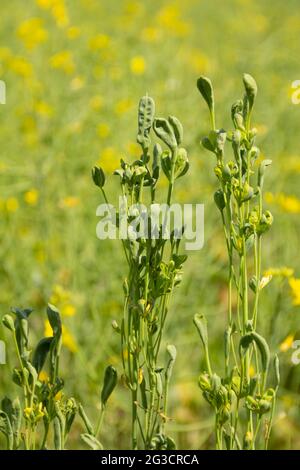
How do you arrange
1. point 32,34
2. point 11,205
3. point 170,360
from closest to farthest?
point 170,360 < point 11,205 < point 32,34

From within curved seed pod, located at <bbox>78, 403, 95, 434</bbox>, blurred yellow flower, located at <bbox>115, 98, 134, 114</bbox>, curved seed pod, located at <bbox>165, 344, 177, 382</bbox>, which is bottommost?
curved seed pod, located at <bbox>78, 403, 95, 434</bbox>

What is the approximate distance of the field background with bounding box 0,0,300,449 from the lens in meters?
2.23

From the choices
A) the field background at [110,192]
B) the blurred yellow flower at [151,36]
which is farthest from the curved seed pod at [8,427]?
the blurred yellow flower at [151,36]

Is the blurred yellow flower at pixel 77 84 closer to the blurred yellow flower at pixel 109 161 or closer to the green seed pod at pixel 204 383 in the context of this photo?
the blurred yellow flower at pixel 109 161

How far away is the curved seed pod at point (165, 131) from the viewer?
111 cm

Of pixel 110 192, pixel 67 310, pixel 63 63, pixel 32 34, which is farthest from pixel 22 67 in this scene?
pixel 67 310

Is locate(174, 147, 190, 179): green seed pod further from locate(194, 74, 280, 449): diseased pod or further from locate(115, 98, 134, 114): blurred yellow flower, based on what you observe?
locate(115, 98, 134, 114): blurred yellow flower

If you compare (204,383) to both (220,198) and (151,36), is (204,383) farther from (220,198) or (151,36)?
(151,36)

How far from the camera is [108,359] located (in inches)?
92.0

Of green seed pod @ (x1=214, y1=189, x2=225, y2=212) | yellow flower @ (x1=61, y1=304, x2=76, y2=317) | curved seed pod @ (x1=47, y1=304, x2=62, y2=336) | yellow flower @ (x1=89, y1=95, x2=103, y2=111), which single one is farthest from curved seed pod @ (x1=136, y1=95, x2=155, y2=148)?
yellow flower @ (x1=89, y1=95, x2=103, y2=111)

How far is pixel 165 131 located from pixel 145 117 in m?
0.04

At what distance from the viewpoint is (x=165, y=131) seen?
112 centimetres

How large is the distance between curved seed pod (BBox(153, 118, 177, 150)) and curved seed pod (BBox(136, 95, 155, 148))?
1 cm
